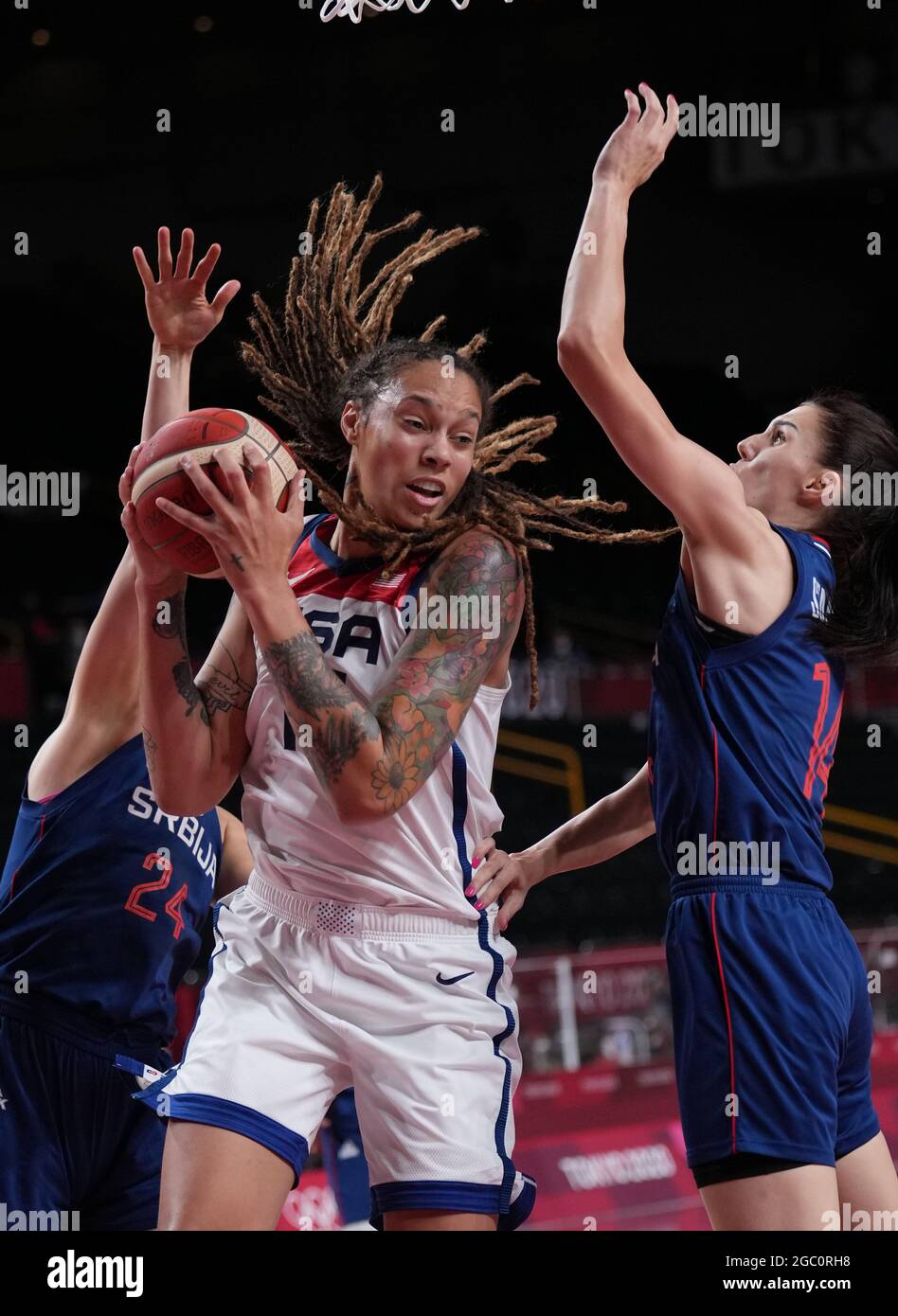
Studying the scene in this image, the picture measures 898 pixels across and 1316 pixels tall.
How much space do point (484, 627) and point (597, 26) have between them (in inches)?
432

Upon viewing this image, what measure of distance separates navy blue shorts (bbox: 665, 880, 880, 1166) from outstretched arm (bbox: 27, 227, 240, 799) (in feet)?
4.00

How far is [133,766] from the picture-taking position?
10.1ft

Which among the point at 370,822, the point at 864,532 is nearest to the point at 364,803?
the point at 370,822

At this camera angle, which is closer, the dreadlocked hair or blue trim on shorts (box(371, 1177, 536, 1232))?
blue trim on shorts (box(371, 1177, 536, 1232))

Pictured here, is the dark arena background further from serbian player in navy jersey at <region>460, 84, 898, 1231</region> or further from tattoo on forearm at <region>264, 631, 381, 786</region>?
A: tattoo on forearm at <region>264, 631, 381, 786</region>

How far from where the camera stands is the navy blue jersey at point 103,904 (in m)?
2.98

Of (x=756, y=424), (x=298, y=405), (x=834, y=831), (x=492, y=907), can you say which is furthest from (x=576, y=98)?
(x=492, y=907)

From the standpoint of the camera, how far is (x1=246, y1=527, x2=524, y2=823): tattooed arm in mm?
2426

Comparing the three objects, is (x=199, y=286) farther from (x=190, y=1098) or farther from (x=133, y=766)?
(x=190, y=1098)

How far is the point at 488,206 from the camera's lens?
12.5 meters

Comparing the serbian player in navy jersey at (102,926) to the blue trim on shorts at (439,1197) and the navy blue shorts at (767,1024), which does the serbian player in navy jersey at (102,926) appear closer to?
the blue trim on shorts at (439,1197)

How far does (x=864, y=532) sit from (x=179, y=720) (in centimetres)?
141

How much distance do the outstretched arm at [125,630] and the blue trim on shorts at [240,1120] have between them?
0.86m

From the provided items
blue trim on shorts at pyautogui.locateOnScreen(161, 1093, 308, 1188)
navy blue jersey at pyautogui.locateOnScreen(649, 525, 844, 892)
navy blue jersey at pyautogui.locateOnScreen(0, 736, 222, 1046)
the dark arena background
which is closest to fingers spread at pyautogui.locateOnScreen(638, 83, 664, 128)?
navy blue jersey at pyautogui.locateOnScreen(649, 525, 844, 892)
